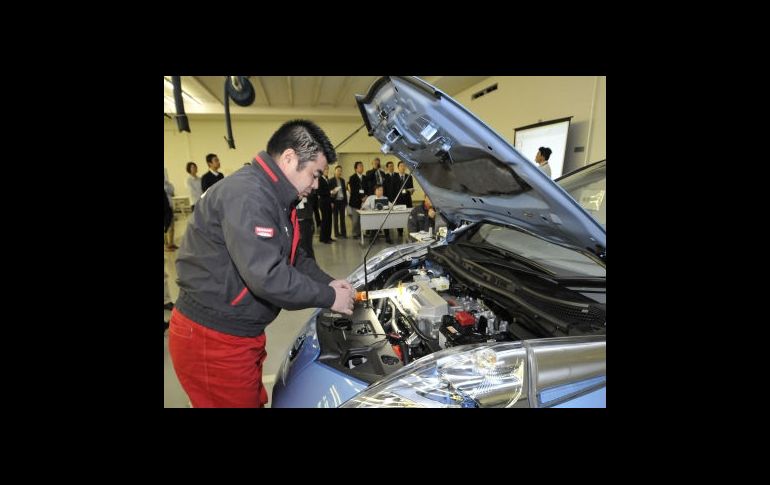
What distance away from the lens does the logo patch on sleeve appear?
108 cm

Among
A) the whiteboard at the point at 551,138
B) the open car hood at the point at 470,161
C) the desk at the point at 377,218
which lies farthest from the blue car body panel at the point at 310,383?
the whiteboard at the point at 551,138

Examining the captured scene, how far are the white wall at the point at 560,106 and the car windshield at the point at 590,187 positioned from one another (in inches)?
106

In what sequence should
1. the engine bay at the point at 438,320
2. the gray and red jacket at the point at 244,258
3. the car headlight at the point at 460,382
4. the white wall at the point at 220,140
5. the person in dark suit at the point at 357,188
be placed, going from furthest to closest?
the white wall at the point at 220,140
the person in dark suit at the point at 357,188
the engine bay at the point at 438,320
the gray and red jacket at the point at 244,258
the car headlight at the point at 460,382

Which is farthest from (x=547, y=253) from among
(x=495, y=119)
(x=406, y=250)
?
(x=495, y=119)

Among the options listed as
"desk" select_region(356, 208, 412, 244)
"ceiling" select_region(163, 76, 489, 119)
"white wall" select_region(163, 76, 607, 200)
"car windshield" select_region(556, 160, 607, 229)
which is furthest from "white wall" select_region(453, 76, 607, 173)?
"car windshield" select_region(556, 160, 607, 229)

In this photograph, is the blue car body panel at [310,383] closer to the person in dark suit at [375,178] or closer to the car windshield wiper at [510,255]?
the car windshield wiper at [510,255]

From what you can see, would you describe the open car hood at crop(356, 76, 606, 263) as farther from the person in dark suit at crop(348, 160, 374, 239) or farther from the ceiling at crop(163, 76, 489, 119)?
the person in dark suit at crop(348, 160, 374, 239)

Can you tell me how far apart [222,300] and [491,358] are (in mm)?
981

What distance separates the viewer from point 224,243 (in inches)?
47.1

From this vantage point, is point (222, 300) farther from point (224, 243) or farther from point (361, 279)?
point (361, 279)

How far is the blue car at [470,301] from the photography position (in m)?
0.95

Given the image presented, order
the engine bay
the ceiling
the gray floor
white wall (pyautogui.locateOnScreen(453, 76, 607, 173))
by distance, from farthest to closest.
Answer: the ceiling, white wall (pyautogui.locateOnScreen(453, 76, 607, 173)), the gray floor, the engine bay

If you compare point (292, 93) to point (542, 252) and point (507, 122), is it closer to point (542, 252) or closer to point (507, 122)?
point (507, 122)

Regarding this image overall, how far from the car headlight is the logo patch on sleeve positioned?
59 centimetres
